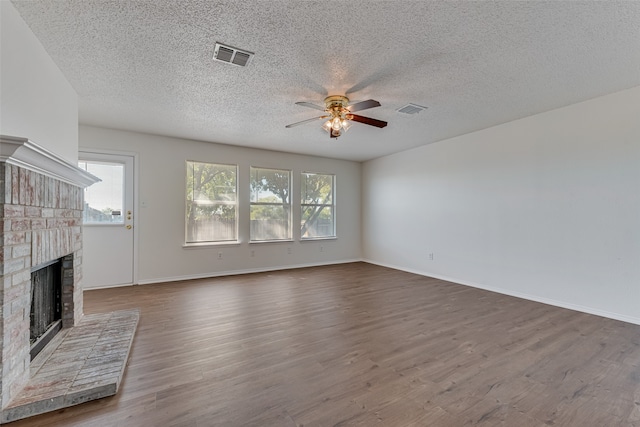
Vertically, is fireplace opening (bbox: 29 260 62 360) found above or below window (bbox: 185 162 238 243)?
below

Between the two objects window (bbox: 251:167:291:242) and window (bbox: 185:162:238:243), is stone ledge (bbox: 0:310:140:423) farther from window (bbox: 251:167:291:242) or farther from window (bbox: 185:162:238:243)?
window (bbox: 251:167:291:242)

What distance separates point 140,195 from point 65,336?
2713 mm

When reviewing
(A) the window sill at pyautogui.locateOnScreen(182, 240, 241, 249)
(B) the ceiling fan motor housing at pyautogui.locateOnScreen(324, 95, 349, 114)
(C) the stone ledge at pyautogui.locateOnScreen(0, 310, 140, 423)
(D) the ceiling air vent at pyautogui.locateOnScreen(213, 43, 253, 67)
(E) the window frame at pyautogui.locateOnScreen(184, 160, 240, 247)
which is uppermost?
(D) the ceiling air vent at pyautogui.locateOnScreen(213, 43, 253, 67)

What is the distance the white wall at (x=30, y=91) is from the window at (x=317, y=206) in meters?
4.29

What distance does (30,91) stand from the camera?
2.13 m

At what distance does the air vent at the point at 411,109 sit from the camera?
361 cm

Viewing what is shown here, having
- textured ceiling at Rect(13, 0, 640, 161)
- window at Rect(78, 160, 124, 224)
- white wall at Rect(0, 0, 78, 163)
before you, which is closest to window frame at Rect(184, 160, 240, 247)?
window at Rect(78, 160, 124, 224)

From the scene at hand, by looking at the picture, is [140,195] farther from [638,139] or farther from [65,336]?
[638,139]

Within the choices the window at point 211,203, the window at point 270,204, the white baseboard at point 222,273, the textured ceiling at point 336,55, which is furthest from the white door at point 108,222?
the window at point 270,204

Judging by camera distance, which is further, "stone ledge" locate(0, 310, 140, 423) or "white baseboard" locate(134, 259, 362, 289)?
"white baseboard" locate(134, 259, 362, 289)

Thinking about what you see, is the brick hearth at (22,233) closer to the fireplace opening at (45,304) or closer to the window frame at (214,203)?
the fireplace opening at (45,304)

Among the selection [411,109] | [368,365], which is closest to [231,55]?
[411,109]

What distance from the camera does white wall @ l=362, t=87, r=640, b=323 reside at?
10.5 feet

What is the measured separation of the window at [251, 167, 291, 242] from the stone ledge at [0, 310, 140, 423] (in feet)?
10.6
